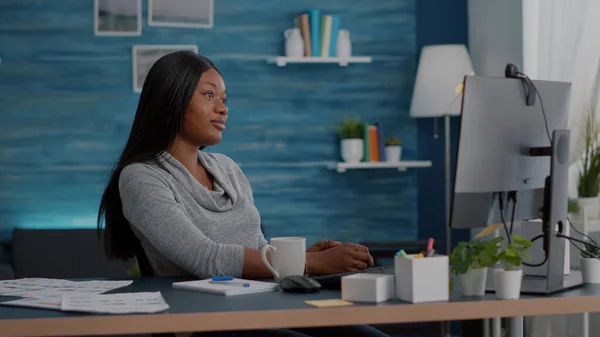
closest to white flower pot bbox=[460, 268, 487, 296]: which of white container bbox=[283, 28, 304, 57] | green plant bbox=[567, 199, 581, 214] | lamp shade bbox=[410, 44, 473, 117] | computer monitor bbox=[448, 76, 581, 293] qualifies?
computer monitor bbox=[448, 76, 581, 293]

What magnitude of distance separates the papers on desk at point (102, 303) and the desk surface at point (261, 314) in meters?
0.02

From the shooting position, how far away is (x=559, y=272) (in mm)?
1765

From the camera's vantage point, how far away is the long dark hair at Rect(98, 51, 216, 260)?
2.26m

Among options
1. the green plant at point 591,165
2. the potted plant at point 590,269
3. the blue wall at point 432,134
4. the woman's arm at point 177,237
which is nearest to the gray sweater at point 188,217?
the woman's arm at point 177,237

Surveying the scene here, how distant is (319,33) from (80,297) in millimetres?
3471

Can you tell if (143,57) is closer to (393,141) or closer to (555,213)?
(393,141)

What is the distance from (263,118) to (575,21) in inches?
73.5

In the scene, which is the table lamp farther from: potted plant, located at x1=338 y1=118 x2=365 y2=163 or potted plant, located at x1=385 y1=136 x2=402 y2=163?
potted plant, located at x1=338 y1=118 x2=365 y2=163

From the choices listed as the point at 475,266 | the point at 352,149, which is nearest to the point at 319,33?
the point at 352,149

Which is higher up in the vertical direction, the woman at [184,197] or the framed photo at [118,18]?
the framed photo at [118,18]

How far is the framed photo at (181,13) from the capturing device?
4949mm

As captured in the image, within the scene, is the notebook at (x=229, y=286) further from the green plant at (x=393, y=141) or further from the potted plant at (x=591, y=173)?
the green plant at (x=393, y=141)

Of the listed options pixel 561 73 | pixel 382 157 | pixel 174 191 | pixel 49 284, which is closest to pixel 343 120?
pixel 382 157

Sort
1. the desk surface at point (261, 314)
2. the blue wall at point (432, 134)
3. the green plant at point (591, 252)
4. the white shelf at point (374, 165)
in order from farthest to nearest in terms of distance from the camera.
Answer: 1. the blue wall at point (432, 134)
2. the white shelf at point (374, 165)
3. the green plant at point (591, 252)
4. the desk surface at point (261, 314)
